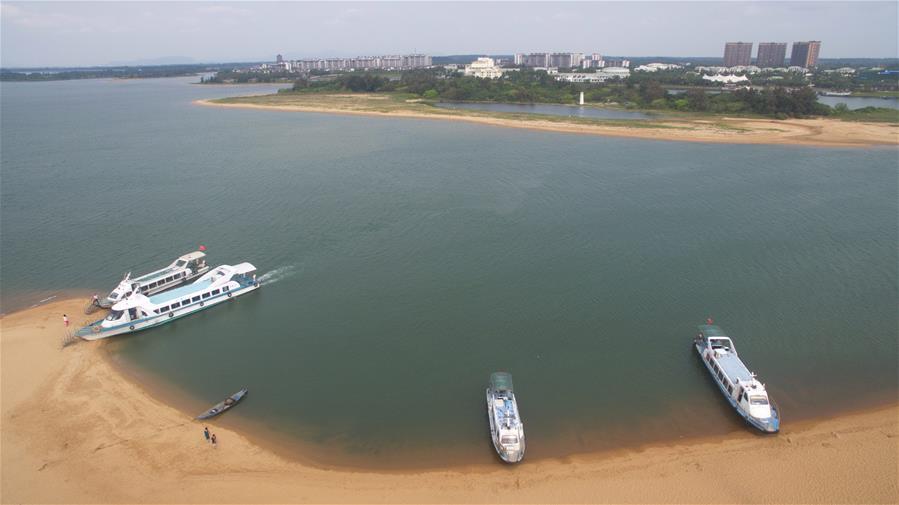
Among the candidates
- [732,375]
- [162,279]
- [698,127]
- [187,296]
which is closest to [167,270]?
[162,279]

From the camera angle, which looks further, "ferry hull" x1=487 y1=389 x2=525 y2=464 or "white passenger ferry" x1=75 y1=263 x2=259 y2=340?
"white passenger ferry" x1=75 y1=263 x2=259 y2=340

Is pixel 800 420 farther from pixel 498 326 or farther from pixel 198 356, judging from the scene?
pixel 198 356

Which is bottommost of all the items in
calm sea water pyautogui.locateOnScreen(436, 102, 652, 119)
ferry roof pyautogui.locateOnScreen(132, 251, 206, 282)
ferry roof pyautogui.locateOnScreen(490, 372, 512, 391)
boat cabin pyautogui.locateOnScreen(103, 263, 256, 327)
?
ferry roof pyautogui.locateOnScreen(490, 372, 512, 391)

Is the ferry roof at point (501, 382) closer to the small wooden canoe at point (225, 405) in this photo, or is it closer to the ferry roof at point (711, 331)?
the ferry roof at point (711, 331)

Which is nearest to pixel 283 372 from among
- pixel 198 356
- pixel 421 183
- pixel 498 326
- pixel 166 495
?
pixel 198 356

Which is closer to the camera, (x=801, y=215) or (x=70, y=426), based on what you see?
(x=70, y=426)

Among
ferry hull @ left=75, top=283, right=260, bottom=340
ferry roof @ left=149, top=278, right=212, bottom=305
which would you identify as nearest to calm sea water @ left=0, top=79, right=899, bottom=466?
ferry hull @ left=75, top=283, right=260, bottom=340

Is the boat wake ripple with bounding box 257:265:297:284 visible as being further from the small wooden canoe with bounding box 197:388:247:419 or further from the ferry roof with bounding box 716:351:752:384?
the ferry roof with bounding box 716:351:752:384
